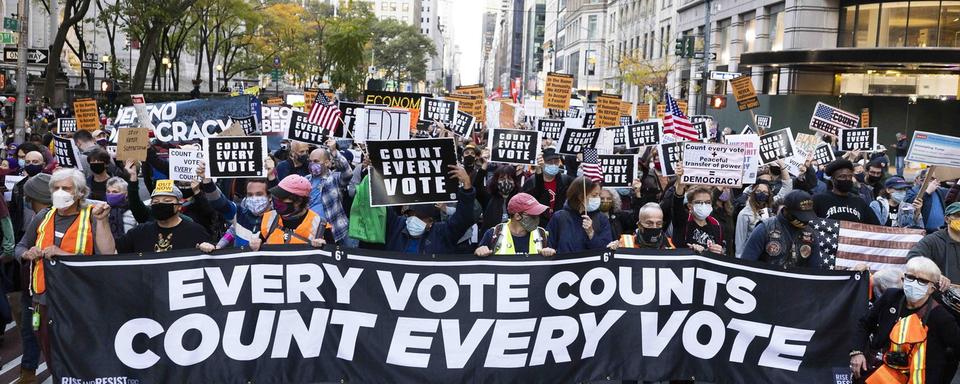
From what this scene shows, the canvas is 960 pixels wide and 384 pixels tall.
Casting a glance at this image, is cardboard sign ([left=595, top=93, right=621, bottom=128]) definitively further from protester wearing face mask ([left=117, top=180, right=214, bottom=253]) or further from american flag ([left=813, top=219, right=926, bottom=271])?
protester wearing face mask ([left=117, top=180, right=214, bottom=253])

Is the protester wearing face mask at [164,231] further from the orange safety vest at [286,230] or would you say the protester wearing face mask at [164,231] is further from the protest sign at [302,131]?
the protest sign at [302,131]

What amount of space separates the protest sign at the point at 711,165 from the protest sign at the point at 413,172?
255 centimetres

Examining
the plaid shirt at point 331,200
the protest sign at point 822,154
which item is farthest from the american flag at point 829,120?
the plaid shirt at point 331,200

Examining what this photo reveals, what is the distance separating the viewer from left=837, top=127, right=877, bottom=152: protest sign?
1631 cm

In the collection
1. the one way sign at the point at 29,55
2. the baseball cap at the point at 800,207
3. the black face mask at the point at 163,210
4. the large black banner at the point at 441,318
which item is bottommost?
the large black banner at the point at 441,318

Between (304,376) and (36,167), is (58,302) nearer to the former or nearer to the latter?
(304,376)

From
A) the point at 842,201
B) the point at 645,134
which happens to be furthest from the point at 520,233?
the point at 645,134

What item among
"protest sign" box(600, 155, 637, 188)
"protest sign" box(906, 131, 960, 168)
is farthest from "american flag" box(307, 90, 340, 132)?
"protest sign" box(906, 131, 960, 168)

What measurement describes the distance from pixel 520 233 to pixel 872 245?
8.66 feet

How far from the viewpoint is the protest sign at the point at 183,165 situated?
957 centimetres

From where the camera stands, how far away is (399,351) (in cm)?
643

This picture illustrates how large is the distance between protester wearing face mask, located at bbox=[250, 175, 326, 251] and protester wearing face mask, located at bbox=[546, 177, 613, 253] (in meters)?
1.95

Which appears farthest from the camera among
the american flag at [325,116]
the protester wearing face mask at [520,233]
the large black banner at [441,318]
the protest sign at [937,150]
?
the american flag at [325,116]

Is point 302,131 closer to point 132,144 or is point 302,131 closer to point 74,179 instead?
point 132,144
